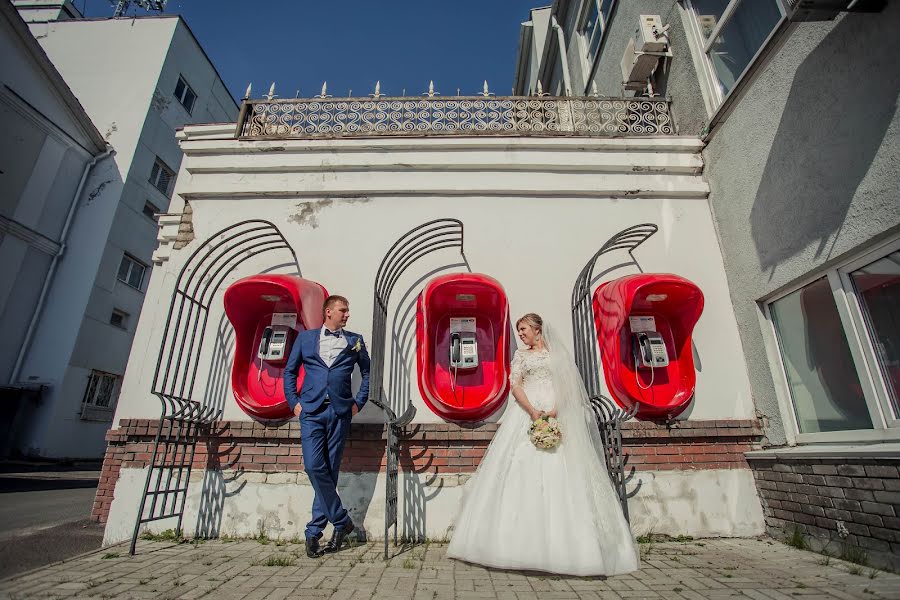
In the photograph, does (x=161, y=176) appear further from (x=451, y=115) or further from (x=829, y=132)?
(x=829, y=132)

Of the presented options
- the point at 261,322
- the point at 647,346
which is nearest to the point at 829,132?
the point at 647,346

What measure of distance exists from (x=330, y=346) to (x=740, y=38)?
18.3 feet

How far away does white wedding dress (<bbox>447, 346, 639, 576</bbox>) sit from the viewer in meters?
3.06

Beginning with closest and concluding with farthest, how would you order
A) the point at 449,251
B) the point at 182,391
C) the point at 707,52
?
the point at 182,391 → the point at 449,251 → the point at 707,52

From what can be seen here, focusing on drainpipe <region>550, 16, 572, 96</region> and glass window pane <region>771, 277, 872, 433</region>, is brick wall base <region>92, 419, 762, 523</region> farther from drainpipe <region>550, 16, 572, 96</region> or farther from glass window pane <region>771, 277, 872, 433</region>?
drainpipe <region>550, 16, 572, 96</region>

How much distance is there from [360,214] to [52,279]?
1474 cm

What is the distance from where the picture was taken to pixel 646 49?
5.90 m

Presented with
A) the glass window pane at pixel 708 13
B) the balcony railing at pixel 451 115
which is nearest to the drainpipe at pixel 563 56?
the glass window pane at pixel 708 13

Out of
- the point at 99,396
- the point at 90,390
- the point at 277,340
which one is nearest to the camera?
the point at 277,340

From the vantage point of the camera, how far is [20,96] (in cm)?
1305

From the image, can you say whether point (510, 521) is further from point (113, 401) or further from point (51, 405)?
point (113, 401)

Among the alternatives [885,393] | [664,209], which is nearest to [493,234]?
[664,209]

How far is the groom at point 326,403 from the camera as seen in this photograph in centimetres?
362

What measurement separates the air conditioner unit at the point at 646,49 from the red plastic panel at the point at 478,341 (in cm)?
412
